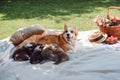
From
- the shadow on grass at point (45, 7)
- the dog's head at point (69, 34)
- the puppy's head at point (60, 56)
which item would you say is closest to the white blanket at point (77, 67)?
the puppy's head at point (60, 56)

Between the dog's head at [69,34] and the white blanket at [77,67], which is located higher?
the dog's head at [69,34]

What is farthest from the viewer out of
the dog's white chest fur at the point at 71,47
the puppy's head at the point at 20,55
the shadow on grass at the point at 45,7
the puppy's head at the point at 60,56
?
the shadow on grass at the point at 45,7

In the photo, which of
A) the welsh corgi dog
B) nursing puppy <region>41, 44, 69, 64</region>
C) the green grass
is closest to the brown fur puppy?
nursing puppy <region>41, 44, 69, 64</region>

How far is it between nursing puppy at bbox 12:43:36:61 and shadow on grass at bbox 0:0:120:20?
303cm

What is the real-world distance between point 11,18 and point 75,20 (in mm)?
1251

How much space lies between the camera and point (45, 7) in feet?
22.6

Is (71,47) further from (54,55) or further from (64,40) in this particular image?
(54,55)

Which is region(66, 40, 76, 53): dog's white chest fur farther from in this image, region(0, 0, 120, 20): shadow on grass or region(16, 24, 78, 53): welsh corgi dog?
region(0, 0, 120, 20): shadow on grass

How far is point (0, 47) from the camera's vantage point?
3.37m

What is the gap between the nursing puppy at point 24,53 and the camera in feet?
9.33

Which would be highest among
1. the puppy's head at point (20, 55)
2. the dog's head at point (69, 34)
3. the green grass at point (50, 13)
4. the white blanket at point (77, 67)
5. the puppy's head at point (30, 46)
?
the dog's head at point (69, 34)

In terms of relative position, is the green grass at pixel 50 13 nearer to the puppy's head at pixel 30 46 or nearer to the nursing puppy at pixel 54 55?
the puppy's head at pixel 30 46

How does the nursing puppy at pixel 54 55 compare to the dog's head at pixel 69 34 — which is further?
the dog's head at pixel 69 34

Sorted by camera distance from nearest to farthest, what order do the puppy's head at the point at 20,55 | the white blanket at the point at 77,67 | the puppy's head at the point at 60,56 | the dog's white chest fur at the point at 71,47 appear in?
the white blanket at the point at 77,67 → the puppy's head at the point at 60,56 → the puppy's head at the point at 20,55 → the dog's white chest fur at the point at 71,47
